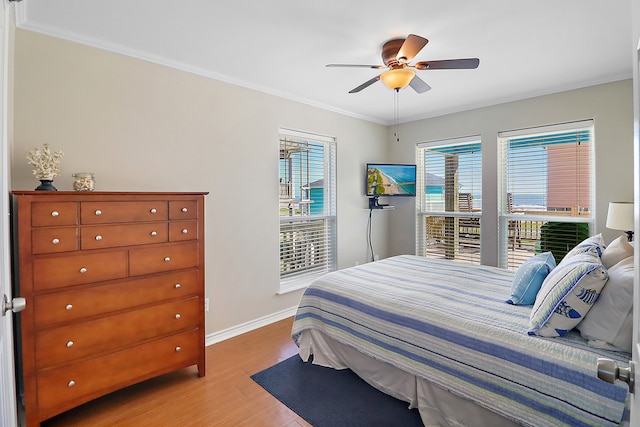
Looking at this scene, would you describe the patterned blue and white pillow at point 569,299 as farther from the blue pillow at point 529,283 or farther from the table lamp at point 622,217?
the table lamp at point 622,217

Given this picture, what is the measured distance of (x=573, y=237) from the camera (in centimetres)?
350

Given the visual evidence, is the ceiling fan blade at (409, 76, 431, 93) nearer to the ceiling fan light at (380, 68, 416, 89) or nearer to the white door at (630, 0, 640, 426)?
the ceiling fan light at (380, 68, 416, 89)

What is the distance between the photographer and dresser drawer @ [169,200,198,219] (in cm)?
230

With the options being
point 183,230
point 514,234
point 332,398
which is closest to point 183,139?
point 183,230

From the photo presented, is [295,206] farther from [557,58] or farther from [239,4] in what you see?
[557,58]

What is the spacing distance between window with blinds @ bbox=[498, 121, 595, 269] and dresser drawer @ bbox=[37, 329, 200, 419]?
12.1 ft

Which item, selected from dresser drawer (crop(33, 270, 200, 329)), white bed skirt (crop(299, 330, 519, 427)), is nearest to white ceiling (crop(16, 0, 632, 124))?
dresser drawer (crop(33, 270, 200, 329))

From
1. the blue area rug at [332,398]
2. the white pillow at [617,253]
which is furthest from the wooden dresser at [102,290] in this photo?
the white pillow at [617,253]

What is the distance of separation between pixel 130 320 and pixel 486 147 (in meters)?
4.15

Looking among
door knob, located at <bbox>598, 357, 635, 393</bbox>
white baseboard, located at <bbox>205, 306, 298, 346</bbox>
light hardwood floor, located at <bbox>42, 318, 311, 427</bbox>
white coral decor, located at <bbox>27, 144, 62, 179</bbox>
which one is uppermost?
white coral decor, located at <bbox>27, 144, 62, 179</bbox>

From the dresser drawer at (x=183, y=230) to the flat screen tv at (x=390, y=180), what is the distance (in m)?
2.73

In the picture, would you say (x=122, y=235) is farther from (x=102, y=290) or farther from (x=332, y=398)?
(x=332, y=398)

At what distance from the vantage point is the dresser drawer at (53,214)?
1782 mm

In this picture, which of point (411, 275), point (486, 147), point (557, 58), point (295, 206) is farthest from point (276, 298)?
point (557, 58)
